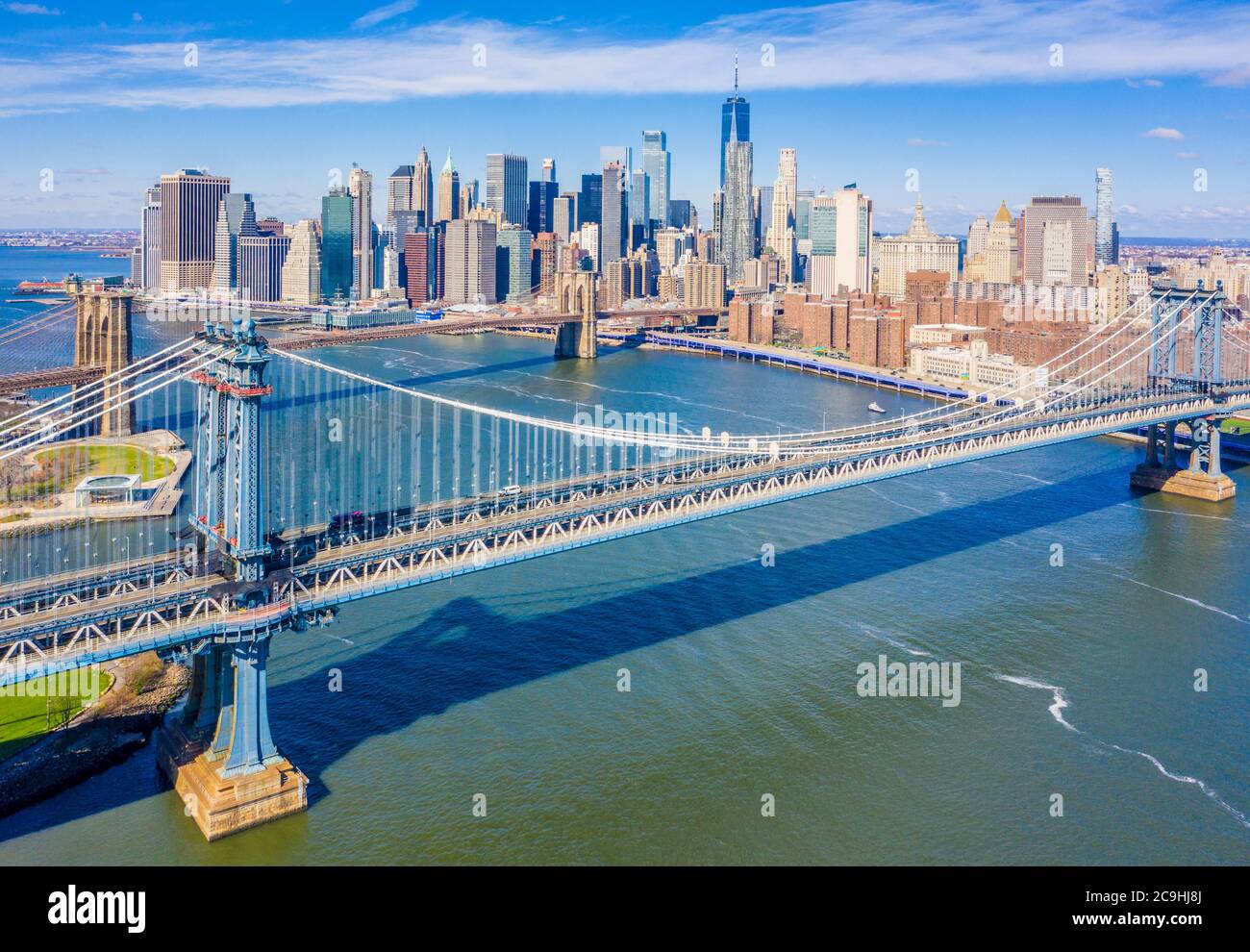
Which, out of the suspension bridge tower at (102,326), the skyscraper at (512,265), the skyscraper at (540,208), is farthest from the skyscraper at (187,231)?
the suspension bridge tower at (102,326)

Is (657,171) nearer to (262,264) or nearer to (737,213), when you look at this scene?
(737,213)

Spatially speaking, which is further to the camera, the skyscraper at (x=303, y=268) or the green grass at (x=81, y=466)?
the skyscraper at (x=303, y=268)

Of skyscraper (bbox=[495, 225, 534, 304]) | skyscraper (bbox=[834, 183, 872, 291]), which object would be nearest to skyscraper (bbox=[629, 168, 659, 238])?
skyscraper (bbox=[834, 183, 872, 291])

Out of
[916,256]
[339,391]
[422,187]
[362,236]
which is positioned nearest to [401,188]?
[422,187]

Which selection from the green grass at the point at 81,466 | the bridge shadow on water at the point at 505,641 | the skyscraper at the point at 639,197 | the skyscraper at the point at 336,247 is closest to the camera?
the bridge shadow on water at the point at 505,641

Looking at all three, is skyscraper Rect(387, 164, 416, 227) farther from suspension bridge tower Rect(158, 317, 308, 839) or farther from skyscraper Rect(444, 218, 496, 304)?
suspension bridge tower Rect(158, 317, 308, 839)

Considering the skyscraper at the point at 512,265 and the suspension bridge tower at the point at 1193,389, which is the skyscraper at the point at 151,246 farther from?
the suspension bridge tower at the point at 1193,389

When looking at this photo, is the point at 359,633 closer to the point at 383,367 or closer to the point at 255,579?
the point at 255,579
